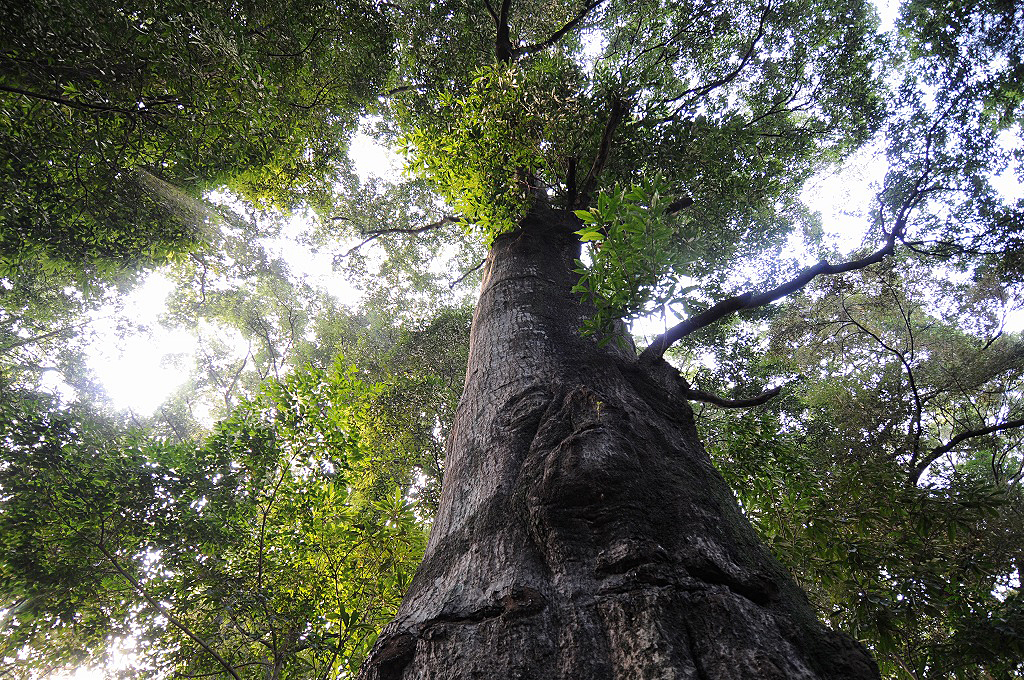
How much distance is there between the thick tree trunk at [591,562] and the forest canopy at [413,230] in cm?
61

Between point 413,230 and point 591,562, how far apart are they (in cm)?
626

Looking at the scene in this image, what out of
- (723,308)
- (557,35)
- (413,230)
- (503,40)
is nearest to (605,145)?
(723,308)

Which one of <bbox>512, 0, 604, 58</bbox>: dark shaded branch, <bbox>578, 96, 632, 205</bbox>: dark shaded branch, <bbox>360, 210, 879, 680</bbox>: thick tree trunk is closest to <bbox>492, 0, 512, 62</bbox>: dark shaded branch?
<bbox>512, 0, 604, 58</bbox>: dark shaded branch

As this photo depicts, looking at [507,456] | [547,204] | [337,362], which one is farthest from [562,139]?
[507,456]

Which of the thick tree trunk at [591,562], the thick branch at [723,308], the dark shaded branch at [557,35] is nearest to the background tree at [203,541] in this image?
the thick tree trunk at [591,562]

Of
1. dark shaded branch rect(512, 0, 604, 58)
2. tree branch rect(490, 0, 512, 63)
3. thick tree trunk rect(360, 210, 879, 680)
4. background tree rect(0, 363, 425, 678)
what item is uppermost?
dark shaded branch rect(512, 0, 604, 58)

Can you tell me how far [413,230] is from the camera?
7.05m

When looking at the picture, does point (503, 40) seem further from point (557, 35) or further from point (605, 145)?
point (605, 145)

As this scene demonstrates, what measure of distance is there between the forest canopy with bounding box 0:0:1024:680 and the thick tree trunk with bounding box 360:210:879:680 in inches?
24.0

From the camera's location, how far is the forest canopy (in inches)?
125

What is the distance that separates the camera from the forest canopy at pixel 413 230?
319 centimetres

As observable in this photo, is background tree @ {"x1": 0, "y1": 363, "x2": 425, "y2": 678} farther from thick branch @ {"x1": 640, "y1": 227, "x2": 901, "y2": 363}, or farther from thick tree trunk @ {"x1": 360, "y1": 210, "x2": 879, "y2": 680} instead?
thick branch @ {"x1": 640, "y1": 227, "x2": 901, "y2": 363}

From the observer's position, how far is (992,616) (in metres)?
2.87

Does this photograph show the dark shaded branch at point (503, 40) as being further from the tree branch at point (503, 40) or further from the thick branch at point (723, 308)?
the thick branch at point (723, 308)
